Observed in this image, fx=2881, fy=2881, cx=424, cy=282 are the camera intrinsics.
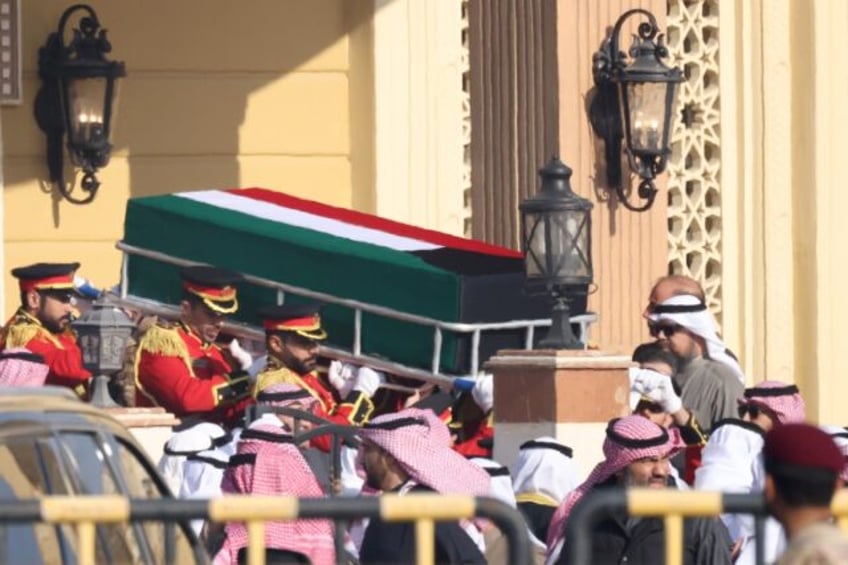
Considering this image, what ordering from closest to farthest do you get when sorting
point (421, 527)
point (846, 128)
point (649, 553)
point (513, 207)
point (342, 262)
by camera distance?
point (421, 527), point (649, 553), point (342, 262), point (513, 207), point (846, 128)

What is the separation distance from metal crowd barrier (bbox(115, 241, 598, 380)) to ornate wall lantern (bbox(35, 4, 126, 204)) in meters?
1.36

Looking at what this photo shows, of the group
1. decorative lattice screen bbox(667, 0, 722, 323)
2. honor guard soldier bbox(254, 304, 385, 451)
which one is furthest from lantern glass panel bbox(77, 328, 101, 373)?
decorative lattice screen bbox(667, 0, 722, 323)

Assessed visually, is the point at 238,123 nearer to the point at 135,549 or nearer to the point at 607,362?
the point at 607,362

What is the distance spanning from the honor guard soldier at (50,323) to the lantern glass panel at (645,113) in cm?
289

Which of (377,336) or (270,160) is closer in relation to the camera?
(377,336)

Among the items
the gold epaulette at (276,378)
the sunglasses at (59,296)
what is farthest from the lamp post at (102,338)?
the sunglasses at (59,296)

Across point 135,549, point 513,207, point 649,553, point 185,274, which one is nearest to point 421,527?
point 135,549

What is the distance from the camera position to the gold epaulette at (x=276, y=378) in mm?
11031

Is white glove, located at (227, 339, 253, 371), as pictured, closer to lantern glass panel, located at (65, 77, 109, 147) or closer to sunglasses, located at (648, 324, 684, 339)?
sunglasses, located at (648, 324, 684, 339)

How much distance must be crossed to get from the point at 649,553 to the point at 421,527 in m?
2.37

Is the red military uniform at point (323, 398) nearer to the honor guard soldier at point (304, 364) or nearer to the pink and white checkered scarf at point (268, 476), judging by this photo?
the honor guard soldier at point (304, 364)

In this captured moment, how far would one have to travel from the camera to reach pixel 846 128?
14.4 meters

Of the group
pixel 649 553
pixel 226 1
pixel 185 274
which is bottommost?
pixel 649 553

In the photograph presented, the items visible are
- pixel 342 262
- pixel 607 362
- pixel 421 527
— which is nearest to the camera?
Result: pixel 421 527
